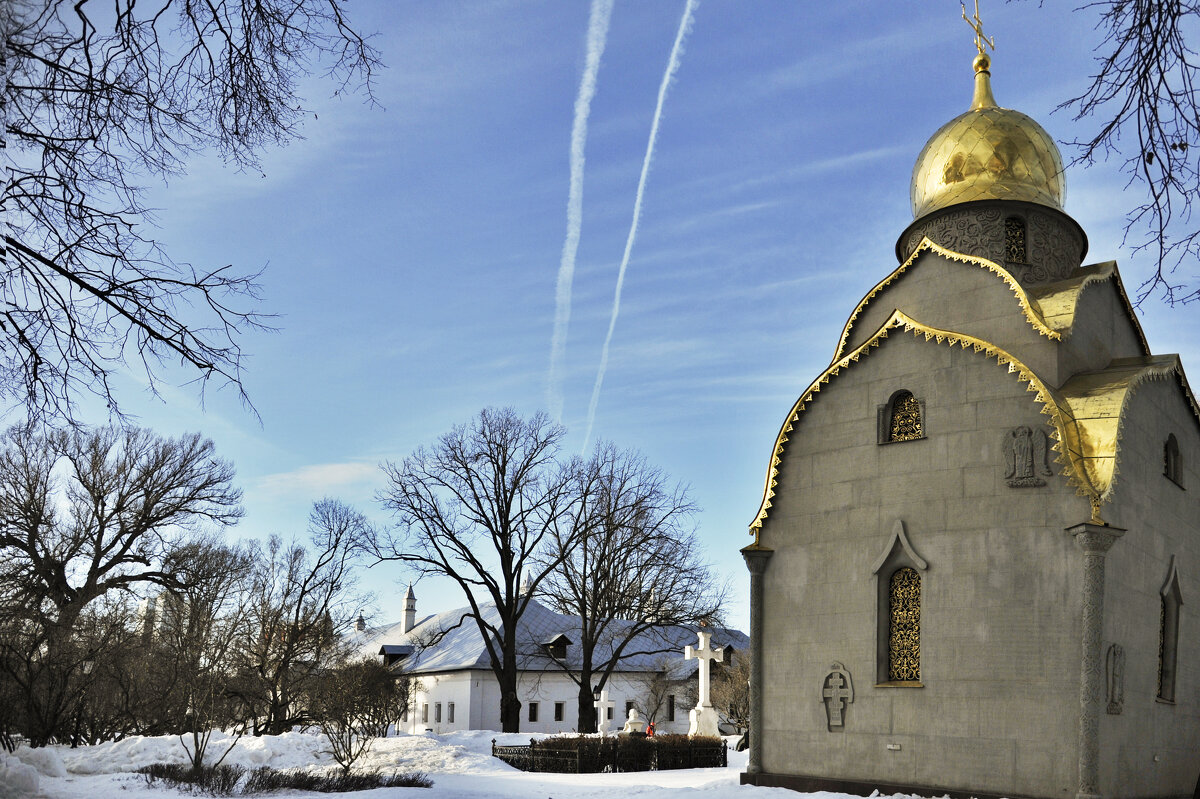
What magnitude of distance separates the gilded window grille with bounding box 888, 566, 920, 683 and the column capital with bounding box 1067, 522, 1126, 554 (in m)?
2.55

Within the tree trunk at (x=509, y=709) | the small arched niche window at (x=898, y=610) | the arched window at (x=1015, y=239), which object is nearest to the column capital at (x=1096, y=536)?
the small arched niche window at (x=898, y=610)

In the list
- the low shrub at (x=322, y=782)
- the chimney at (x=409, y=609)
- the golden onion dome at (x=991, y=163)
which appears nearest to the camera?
the low shrub at (x=322, y=782)

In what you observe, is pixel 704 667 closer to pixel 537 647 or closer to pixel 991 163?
pixel 537 647

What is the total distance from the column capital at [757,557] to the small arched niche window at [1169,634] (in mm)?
6026

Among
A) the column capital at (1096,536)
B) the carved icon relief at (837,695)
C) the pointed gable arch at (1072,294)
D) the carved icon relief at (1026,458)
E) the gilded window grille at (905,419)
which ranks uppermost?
the pointed gable arch at (1072,294)

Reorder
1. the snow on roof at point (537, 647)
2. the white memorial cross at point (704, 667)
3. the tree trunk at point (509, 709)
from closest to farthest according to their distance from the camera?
the white memorial cross at point (704, 667), the tree trunk at point (509, 709), the snow on roof at point (537, 647)

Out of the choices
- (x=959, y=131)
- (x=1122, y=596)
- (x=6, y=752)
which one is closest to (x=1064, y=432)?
(x=1122, y=596)

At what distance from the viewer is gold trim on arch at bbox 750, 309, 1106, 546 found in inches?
544

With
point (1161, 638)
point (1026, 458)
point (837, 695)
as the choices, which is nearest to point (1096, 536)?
point (1026, 458)

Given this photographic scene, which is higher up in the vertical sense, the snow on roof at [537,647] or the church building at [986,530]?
the church building at [986,530]

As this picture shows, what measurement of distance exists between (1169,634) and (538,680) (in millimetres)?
35808

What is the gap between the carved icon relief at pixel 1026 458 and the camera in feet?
46.1

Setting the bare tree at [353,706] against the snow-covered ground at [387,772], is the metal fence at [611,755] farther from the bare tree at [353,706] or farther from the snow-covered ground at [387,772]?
the bare tree at [353,706]

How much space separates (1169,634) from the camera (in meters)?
15.5
